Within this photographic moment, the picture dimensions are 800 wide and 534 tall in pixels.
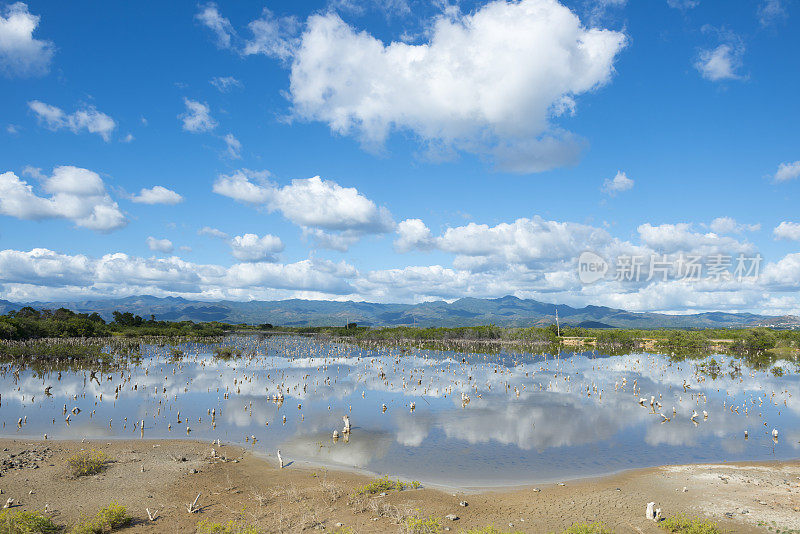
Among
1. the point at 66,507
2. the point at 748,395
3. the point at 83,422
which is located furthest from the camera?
the point at 748,395

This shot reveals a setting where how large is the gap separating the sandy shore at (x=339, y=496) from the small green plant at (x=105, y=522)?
56 centimetres

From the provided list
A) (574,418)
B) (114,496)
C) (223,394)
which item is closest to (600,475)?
(574,418)

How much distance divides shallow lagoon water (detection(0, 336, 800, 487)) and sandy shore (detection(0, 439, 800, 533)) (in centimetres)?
250

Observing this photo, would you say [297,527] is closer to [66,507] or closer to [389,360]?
[66,507]

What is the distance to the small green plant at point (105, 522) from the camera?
49.0 feet

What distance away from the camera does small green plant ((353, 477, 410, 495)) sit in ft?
64.6

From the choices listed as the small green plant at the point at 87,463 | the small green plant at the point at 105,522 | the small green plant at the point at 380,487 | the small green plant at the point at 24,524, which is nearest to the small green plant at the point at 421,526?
the small green plant at the point at 380,487

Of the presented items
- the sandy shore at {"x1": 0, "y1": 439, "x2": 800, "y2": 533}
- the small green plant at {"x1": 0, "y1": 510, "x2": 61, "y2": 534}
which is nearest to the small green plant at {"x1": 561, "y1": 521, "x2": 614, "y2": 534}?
the sandy shore at {"x1": 0, "y1": 439, "x2": 800, "y2": 533}

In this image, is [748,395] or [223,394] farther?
[748,395]

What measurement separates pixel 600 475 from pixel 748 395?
3663 centimetres

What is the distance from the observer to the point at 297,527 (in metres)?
15.9

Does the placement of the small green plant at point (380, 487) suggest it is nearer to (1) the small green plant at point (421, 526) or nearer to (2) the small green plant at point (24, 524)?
(1) the small green plant at point (421, 526)

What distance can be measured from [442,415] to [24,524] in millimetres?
28142

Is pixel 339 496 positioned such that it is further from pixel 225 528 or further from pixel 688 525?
pixel 688 525
